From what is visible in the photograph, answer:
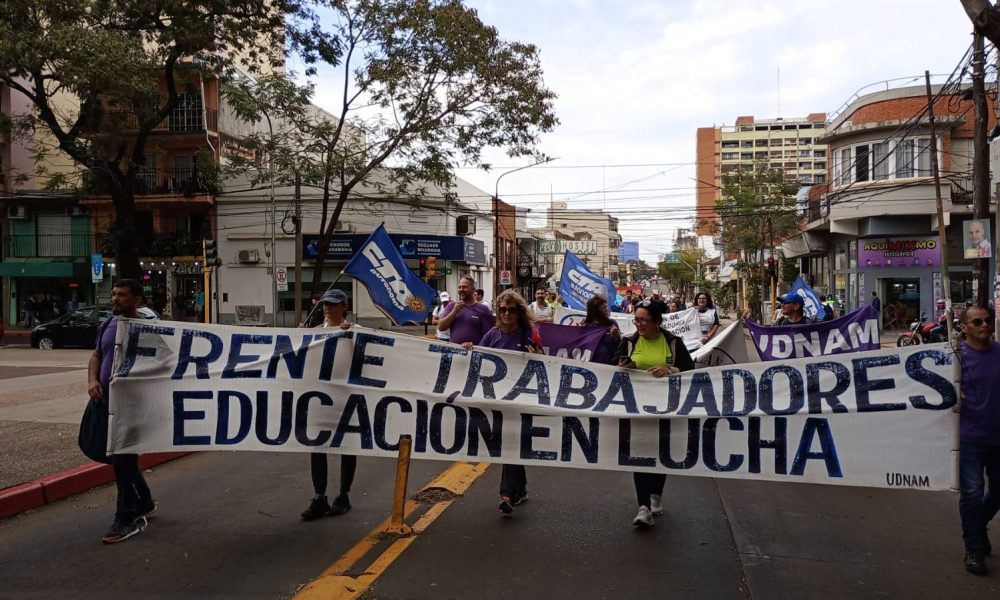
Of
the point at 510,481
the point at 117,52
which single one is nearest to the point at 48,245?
the point at 117,52

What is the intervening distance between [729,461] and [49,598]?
13.9 ft

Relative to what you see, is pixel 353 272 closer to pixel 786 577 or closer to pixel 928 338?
pixel 786 577

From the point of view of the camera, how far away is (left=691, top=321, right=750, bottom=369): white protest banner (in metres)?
9.36

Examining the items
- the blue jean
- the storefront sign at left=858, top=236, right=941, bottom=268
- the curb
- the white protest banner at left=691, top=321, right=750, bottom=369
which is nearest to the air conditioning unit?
the storefront sign at left=858, top=236, right=941, bottom=268

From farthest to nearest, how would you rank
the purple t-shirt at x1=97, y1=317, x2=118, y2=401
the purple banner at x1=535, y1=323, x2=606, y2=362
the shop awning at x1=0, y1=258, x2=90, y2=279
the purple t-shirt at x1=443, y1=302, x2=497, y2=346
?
the shop awning at x1=0, y1=258, x2=90, y2=279 → the purple banner at x1=535, y1=323, x2=606, y2=362 → the purple t-shirt at x1=443, y1=302, x2=497, y2=346 → the purple t-shirt at x1=97, y1=317, x2=118, y2=401

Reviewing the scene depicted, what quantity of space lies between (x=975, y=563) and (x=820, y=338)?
5.35m

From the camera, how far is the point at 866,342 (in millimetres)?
9977

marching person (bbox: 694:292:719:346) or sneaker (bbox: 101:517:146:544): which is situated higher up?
marching person (bbox: 694:292:719:346)

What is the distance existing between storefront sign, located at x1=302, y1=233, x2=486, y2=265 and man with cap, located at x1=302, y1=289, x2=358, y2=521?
99.4ft

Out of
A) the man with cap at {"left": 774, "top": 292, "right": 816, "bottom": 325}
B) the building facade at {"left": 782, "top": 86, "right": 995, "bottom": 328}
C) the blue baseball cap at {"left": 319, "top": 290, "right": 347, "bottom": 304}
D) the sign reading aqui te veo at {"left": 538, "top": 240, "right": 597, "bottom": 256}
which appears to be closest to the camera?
the blue baseball cap at {"left": 319, "top": 290, "right": 347, "bottom": 304}

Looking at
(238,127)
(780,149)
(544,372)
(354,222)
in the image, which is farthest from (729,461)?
(780,149)

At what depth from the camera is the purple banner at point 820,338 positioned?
9.88 metres

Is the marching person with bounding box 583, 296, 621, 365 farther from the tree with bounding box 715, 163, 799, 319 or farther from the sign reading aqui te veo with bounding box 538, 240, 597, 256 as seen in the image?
the sign reading aqui te veo with bounding box 538, 240, 597, 256

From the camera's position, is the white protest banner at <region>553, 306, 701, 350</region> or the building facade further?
the building facade
